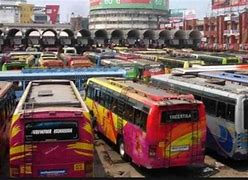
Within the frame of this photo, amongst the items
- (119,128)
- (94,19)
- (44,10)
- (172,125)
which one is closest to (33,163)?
(172,125)

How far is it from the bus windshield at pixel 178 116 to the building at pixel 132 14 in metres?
108

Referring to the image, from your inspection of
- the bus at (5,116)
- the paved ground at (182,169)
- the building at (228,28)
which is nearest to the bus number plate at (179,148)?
the paved ground at (182,169)

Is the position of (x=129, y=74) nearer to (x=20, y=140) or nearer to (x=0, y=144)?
(x=0, y=144)

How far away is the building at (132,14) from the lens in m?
120

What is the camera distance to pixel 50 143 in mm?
8711

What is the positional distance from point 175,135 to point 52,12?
167 metres

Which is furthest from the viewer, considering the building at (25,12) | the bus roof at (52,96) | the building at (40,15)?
the building at (40,15)

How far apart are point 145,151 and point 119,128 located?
2.31 m

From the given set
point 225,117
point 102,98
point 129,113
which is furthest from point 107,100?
point 225,117

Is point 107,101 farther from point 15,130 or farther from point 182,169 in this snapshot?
point 15,130

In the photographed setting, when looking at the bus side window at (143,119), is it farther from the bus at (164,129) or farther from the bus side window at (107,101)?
the bus side window at (107,101)

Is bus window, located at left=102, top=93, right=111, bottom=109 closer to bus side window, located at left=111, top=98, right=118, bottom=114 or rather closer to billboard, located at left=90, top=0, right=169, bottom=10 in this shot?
bus side window, located at left=111, top=98, right=118, bottom=114

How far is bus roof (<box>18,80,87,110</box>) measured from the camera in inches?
380

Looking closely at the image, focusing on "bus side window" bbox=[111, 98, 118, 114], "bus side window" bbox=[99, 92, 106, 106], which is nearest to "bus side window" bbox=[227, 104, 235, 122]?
"bus side window" bbox=[111, 98, 118, 114]
